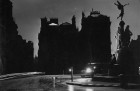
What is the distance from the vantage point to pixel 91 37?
8338cm

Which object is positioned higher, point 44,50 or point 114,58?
point 44,50

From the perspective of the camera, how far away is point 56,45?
8862 cm

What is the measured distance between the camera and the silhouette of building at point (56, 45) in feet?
284

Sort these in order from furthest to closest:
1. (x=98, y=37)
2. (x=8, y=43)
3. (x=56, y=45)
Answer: (x=56, y=45)
(x=98, y=37)
(x=8, y=43)

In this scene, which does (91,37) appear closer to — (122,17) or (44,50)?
(44,50)

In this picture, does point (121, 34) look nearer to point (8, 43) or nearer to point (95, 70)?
point (95, 70)

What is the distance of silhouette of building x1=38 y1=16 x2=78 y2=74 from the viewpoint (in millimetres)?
86688

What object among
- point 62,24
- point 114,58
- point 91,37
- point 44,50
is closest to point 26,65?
point 44,50

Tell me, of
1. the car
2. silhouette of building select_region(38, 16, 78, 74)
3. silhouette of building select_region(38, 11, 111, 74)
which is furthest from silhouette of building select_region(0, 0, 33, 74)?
the car

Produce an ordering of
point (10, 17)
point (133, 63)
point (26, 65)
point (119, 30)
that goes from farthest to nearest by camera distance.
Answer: point (26, 65), point (10, 17), point (119, 30), point (133, 63)

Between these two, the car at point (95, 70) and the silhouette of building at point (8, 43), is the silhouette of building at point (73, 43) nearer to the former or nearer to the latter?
the silhouette of building at point (8, 43)

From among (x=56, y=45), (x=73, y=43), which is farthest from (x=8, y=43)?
(x=73, y=43)

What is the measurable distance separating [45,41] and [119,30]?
62.5 m

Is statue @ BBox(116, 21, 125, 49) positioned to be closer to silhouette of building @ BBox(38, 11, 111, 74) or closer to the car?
the car
